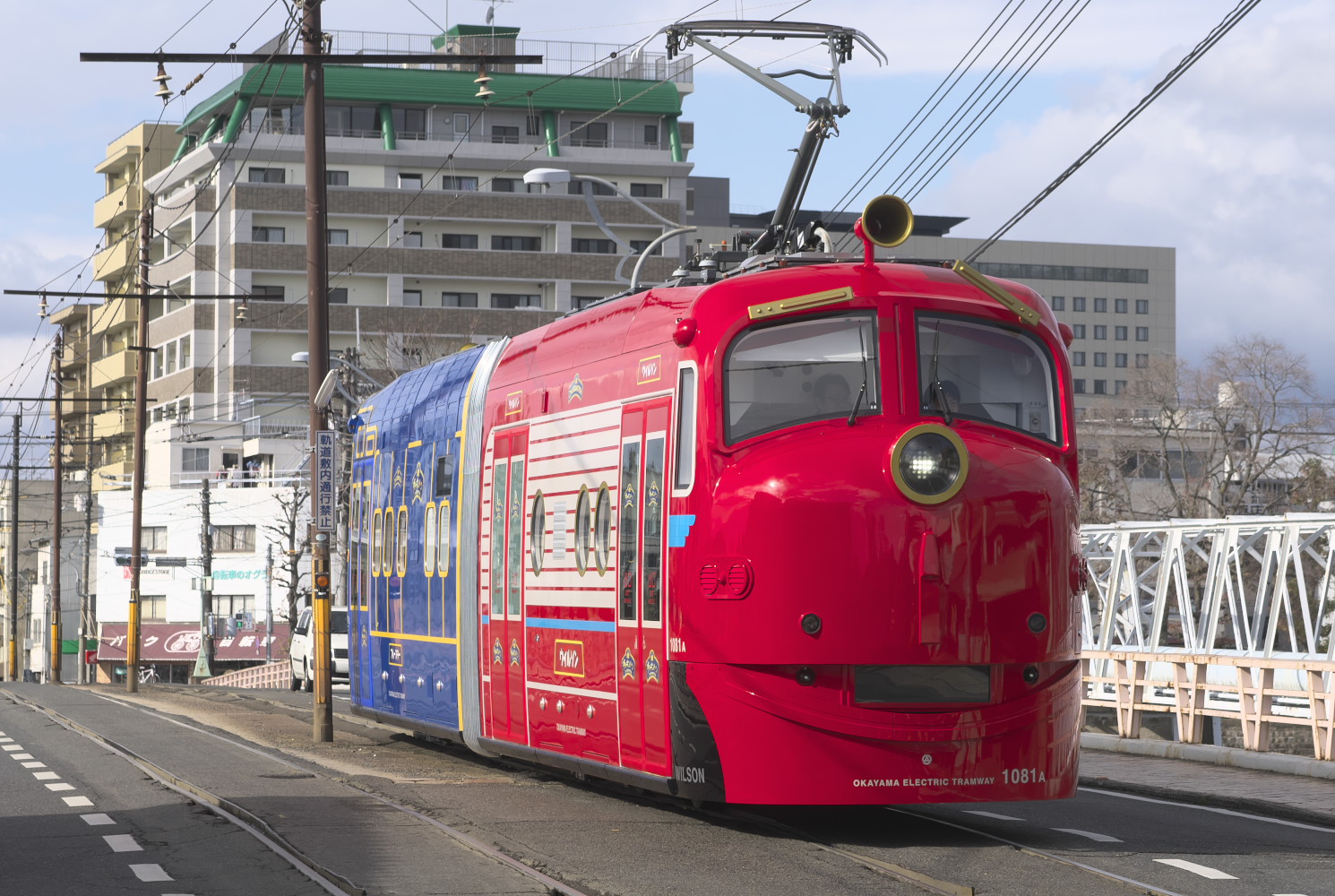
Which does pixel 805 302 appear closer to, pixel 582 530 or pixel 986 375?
pixel 986 375

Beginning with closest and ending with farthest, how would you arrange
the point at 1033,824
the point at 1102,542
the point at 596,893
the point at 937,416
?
the point at 596,893
the point at 937,416
the point at 1033,824
the point at 1102,542

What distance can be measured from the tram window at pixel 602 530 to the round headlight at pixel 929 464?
2.48 metres

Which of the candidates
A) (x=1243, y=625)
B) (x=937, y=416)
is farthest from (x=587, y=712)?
(x=1243, y=625)

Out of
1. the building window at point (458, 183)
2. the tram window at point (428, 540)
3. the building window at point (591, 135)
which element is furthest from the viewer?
the building window at point (591, 135)

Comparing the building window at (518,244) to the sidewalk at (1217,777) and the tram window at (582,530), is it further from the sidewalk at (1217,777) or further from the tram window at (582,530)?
the tram window at (582,530)

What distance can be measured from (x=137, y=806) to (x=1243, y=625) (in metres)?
11.6

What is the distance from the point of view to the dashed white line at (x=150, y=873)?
10625 mm

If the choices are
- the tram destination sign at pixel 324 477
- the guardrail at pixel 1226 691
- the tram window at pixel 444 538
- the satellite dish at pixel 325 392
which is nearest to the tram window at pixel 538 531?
the tram window at pixel 444 538

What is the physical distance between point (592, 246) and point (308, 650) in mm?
56072

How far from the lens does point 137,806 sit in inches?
562

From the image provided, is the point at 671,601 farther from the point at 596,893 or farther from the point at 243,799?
the point at 243,799

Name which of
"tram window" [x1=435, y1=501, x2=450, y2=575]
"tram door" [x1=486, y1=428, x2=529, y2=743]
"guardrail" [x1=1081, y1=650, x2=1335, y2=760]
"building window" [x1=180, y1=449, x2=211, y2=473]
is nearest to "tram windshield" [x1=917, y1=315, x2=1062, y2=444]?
"tram door" [x1=486, y1=428, x2=529, y2=743]

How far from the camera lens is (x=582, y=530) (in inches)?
528

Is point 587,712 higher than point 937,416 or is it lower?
lower
